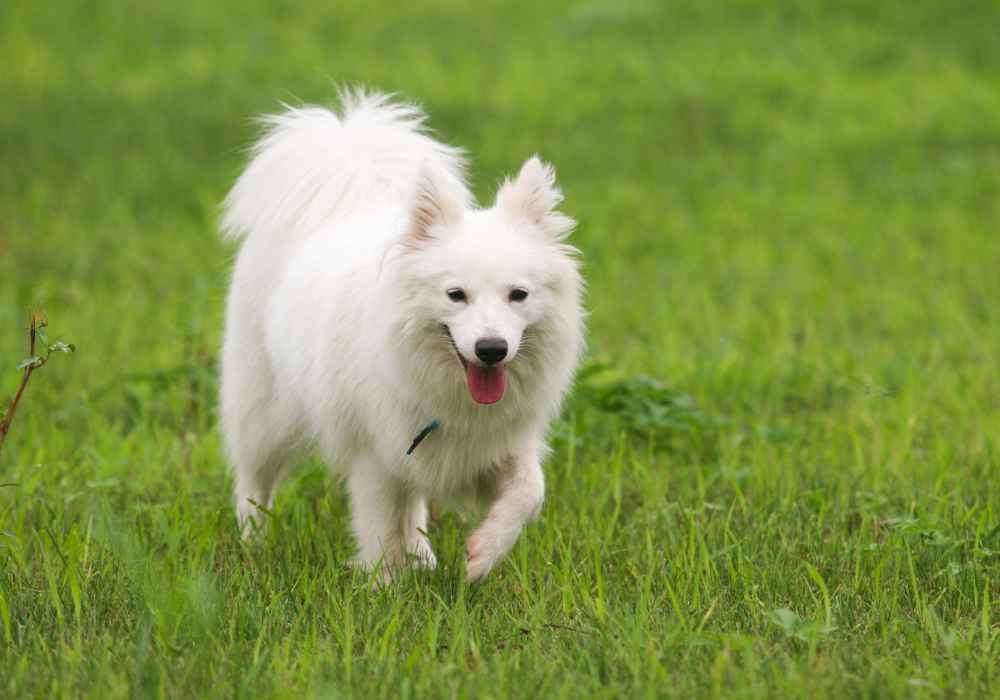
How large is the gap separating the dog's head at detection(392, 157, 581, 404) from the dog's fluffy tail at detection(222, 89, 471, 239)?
0.69 meters

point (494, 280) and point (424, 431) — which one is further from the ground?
point (494, 280)

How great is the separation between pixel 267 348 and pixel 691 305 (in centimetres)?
377

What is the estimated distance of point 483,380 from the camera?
145 inches

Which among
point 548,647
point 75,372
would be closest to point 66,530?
point 548,647

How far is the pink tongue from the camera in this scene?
12.0 feet

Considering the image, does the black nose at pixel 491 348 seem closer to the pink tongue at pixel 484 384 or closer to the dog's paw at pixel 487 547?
the pink tongue at pixel 484 384

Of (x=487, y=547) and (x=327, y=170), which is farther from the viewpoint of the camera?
(x=327, y=170)

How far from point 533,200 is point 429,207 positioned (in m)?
0.32

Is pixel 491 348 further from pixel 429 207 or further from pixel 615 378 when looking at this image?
pixel 615 378

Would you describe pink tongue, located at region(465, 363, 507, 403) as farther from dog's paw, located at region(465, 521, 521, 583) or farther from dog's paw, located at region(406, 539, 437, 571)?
dog's paw, located at region(406, 539, 437, 571)

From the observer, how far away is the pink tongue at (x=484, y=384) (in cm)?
367

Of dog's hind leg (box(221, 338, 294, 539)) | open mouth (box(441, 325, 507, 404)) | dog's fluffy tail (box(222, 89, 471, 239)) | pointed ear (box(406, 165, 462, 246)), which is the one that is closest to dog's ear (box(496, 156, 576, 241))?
pointed ear (box(406, 165, 462, 246))

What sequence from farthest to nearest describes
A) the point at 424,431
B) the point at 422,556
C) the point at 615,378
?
1. the point at 615,378
2. the point at 422,556
3. the point at 424,431

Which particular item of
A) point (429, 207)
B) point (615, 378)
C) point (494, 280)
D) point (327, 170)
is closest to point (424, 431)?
point (494, 280)
